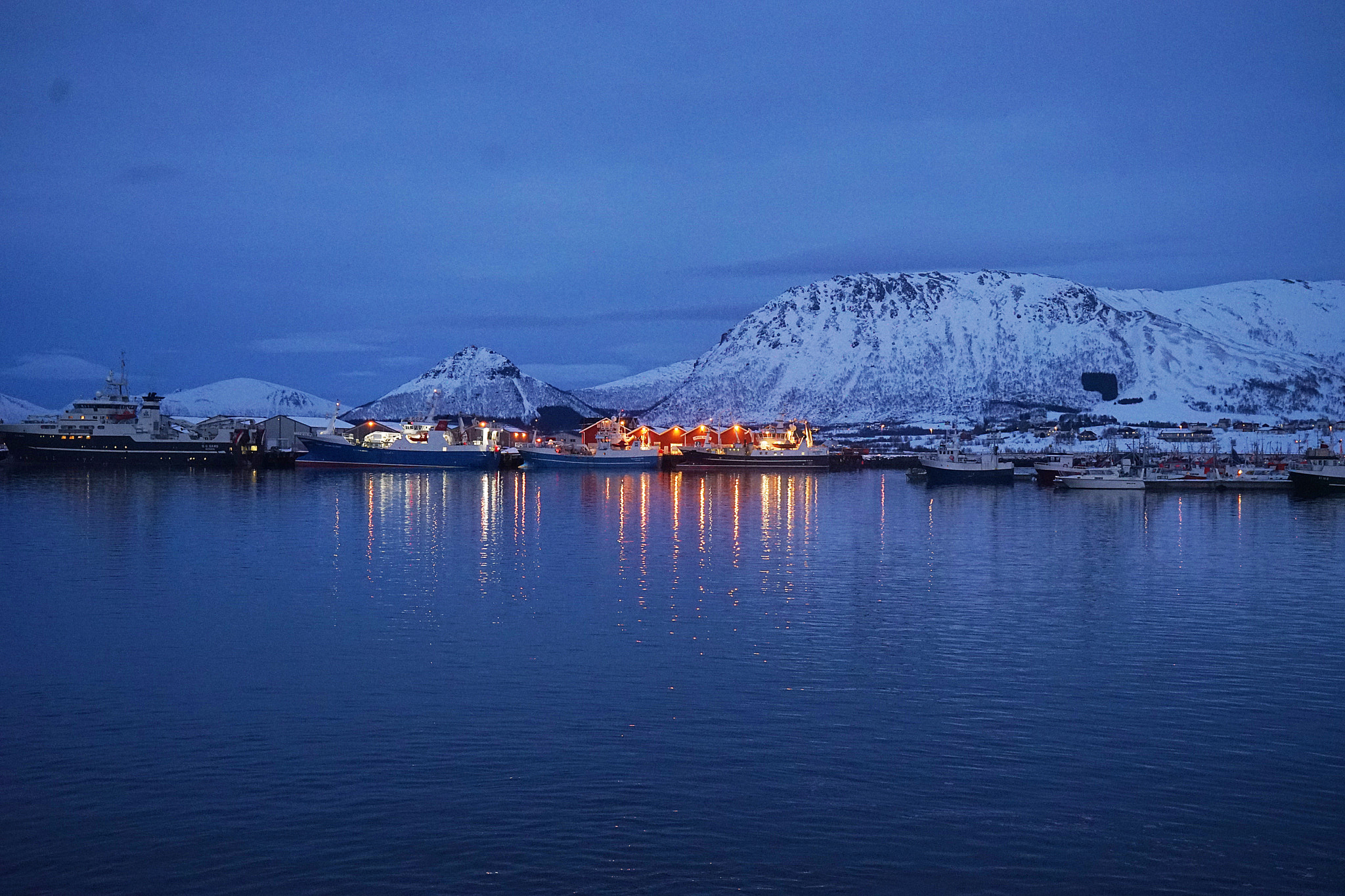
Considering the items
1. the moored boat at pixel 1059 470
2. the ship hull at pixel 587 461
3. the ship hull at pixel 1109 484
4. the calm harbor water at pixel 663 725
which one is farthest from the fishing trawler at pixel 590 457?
the calm harbor water at pixel 663 725

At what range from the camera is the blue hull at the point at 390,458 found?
13638 cm

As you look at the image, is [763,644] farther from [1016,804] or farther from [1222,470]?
[1222,470]

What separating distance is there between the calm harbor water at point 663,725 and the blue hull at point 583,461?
351ft

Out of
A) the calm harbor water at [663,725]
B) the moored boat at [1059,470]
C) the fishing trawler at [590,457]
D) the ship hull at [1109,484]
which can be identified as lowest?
the calm harbor water at [663,725]

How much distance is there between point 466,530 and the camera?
56219 mm

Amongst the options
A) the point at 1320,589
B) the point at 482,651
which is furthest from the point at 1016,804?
the point at 1320,589

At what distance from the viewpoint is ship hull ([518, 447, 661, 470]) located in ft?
497

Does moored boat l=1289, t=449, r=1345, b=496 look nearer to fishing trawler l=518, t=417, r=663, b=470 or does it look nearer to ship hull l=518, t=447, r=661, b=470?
fishing trawler l=518, t=417, r=663, b=470

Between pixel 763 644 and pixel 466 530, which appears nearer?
pixel 763 644

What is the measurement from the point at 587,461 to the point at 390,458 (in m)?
27.0

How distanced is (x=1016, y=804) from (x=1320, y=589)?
1065 inches

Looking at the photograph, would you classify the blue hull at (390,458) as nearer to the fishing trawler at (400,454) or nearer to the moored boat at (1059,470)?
the fishing trawler at (400,454)

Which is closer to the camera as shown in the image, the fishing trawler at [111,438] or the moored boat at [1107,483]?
the moored boat at [1107,483]

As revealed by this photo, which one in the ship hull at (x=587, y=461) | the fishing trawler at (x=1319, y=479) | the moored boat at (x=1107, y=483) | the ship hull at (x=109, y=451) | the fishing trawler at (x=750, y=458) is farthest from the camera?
the fishing trawler at (x=750, y=458)
